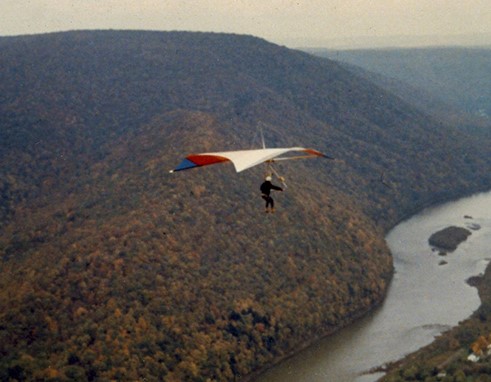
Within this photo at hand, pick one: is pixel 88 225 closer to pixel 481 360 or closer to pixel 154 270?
pixel 154 270

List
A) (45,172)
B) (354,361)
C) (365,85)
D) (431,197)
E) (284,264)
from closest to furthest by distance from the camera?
(354,361) < (284,264) < (45,172) < (431,197) < (365,85)

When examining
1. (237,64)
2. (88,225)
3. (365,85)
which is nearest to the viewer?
(88,225)

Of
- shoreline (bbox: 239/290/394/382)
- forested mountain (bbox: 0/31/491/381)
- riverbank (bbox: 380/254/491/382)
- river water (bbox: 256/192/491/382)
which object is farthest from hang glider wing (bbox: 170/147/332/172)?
river water (bbox: 256/192/491/382)

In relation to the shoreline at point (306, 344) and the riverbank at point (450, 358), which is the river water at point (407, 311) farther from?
the riverbank at point (450, 358)

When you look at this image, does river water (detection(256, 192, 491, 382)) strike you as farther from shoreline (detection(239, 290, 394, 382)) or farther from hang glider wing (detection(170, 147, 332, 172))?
hang glider wing (detection(170, 147, 332, 172))

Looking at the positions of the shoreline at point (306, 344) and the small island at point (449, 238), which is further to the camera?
the small island at point (449, 238)

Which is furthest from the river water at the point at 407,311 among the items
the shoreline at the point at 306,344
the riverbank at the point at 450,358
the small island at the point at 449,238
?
the riverbank at the point at 450,358

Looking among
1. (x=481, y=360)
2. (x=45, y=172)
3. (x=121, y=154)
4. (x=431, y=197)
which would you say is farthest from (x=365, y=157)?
(x=481, y=360)
